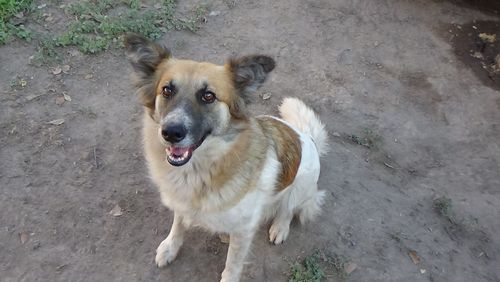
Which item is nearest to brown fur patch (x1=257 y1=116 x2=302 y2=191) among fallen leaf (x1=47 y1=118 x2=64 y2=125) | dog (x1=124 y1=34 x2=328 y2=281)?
dog (x1=124 y1=34 x2=328 y2=281)

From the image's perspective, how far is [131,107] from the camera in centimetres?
502

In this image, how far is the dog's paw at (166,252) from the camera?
147 inches

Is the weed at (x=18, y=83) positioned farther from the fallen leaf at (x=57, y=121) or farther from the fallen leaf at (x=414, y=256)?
the fallen leaf at (x=414, y=256)

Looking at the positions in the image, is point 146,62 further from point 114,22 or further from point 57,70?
point 114,22

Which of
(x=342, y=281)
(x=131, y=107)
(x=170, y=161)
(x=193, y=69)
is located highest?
(x=193, y=69)

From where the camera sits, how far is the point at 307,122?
442cm

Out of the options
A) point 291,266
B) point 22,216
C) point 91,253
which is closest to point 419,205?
point 291,266

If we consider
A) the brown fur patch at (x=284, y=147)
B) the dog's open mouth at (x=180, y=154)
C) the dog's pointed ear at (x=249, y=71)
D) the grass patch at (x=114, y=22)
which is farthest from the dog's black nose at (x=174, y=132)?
the grass patch at (x=114, y=22)

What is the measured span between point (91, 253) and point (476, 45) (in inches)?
232

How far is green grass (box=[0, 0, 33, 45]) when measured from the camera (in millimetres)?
5531

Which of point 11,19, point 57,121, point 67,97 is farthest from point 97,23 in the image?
point 57,121

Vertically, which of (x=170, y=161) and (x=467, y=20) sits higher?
(x=170, y=161)

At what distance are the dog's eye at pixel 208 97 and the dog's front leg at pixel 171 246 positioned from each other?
1.26 m

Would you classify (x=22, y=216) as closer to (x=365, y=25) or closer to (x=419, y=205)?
(x=419, y=205)
